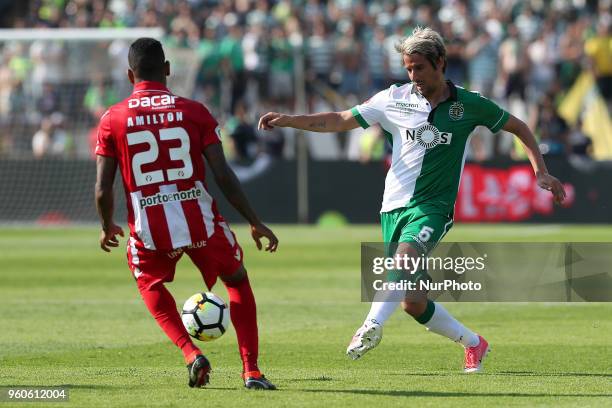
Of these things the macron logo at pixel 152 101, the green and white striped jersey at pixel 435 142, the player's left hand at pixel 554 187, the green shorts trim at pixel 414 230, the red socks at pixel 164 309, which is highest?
the macron logo at pixel 152 101

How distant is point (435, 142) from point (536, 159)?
70 cm

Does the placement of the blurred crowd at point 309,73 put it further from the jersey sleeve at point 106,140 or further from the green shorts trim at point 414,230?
the jersey sleeve at point 106,140

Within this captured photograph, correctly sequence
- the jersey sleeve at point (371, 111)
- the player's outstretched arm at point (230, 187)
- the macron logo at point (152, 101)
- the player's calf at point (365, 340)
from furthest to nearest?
the jersey sleeve at point (371, 111) < the player's calf at point (365, 340) < the macron logo at point (152, 101) < the player's outstretched arm at point (230, 187)

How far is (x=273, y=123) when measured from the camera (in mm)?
8641

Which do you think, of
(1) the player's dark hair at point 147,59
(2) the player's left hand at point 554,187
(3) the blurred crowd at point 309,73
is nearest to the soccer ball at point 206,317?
(1) the player's dark hair at point 147,59

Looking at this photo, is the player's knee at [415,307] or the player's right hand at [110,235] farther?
the player's knee at [415,307]

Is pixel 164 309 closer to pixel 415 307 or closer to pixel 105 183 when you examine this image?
pixel 105 183

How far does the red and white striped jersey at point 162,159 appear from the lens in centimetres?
773

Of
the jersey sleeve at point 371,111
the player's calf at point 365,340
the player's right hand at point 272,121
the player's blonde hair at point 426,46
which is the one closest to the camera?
the player's calf at point 365,340

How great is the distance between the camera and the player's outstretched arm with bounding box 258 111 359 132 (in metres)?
8.66

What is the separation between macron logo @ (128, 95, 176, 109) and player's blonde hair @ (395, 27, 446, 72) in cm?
171

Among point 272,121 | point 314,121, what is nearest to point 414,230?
point 314,121

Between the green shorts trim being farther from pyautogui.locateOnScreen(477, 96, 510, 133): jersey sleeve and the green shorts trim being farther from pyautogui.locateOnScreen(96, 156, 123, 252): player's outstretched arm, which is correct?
pyautogui.locateOnScreen(96, 156, 123, 252): player's outstretched arm

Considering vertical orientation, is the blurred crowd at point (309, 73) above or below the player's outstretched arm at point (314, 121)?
above
